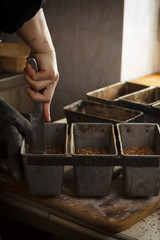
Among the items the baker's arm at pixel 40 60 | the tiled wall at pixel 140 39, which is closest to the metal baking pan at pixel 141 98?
the tiled wall at pixel 140 39

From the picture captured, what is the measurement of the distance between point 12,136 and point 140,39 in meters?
1.23

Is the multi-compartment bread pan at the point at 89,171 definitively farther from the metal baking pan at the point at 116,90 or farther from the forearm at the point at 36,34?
the metal baking pan at the point at 116,90

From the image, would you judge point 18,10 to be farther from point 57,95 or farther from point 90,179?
point 57,95

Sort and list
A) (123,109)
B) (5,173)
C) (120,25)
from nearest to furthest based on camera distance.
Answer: (5,173), (123,109), (120,25)

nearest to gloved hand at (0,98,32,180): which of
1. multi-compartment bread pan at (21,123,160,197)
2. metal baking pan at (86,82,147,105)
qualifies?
multi-compartment bread pan at (21,123,160,197)

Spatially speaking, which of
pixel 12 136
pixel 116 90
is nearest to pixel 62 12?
pixel 116 90

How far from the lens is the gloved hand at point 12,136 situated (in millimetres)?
1416

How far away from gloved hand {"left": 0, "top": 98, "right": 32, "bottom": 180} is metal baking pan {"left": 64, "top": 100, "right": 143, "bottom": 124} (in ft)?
0.80

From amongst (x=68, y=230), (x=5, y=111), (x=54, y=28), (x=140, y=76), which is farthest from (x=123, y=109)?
(x=54, y=28)

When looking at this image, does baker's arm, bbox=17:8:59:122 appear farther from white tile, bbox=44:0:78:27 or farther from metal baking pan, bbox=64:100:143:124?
white tile, bbox=44:0:78:27

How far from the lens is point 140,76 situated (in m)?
2.52

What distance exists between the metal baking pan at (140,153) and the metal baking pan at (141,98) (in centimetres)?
30

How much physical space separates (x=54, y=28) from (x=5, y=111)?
110cm

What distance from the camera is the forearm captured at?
121 centimetres
